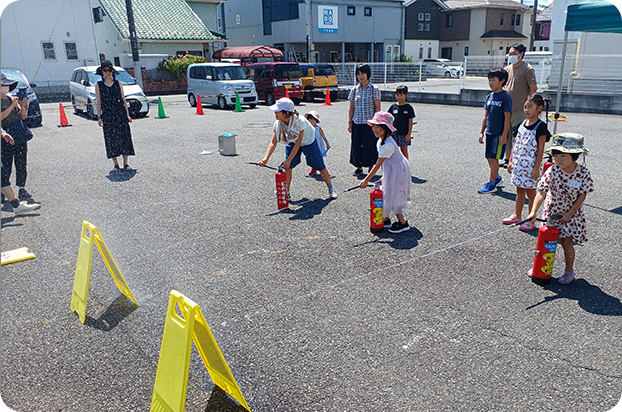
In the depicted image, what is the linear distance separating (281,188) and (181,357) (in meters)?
3.89

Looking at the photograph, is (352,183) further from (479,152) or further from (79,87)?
(79,87)

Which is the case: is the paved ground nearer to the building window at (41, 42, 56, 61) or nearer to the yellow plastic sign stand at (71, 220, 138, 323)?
the yellow plastic sign stand at (71, 220, 138, 323)

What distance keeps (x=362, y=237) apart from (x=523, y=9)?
52.5m

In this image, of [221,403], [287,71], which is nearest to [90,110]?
[287,71]

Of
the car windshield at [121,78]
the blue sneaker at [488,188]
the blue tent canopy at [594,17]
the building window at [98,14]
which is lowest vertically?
the blue sneaker at [488,188]

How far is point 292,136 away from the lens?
6293 millimetres

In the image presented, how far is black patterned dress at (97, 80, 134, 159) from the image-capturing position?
26.9 feet

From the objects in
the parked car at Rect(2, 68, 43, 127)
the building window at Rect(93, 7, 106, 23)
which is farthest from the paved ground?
the building window at Rect(93, 7, 106, 23)

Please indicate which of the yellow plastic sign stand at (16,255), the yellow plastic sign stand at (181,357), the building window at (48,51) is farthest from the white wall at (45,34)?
the yellow plastic sign stand at (181,357)

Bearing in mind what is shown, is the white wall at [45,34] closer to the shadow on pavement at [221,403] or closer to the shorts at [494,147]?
the shorts at [494,147]

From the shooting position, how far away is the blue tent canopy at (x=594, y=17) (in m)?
6.18

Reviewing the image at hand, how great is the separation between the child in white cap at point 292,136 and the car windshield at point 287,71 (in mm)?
14715

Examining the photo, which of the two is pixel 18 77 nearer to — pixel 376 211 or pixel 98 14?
pixel 376 211

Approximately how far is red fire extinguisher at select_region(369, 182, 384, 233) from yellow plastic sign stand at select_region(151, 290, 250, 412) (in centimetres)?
294
